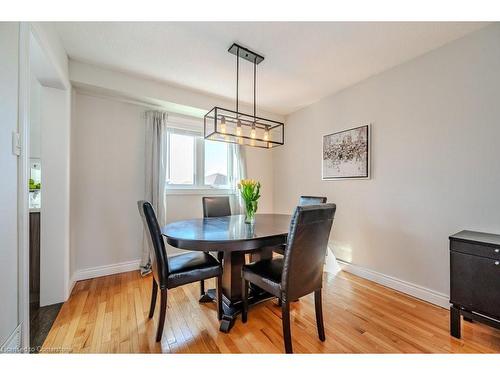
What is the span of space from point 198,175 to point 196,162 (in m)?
0.21

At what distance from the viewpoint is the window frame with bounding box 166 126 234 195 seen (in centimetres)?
313

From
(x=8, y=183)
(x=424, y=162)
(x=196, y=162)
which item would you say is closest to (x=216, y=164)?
(x=196, y=162)

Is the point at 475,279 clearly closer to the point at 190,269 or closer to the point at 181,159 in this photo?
the point at 190,269

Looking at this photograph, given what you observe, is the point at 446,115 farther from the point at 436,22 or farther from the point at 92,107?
the point at 92,107

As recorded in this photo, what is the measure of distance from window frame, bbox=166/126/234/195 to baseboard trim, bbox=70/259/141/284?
1.08 meters

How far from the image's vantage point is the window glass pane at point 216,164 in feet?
11.2

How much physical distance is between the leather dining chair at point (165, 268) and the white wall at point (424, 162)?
1.96m

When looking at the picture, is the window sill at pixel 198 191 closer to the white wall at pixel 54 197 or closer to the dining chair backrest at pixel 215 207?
the dining chair backrest at pixel 215 207

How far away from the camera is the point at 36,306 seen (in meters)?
1.93

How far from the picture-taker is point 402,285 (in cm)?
222

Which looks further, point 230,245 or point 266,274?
point 266,274

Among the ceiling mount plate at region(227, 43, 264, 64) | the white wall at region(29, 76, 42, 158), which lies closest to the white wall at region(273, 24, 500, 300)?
the ceiling mount plate at region(227, 43, 264, 64)

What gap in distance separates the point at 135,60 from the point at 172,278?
2230mm
